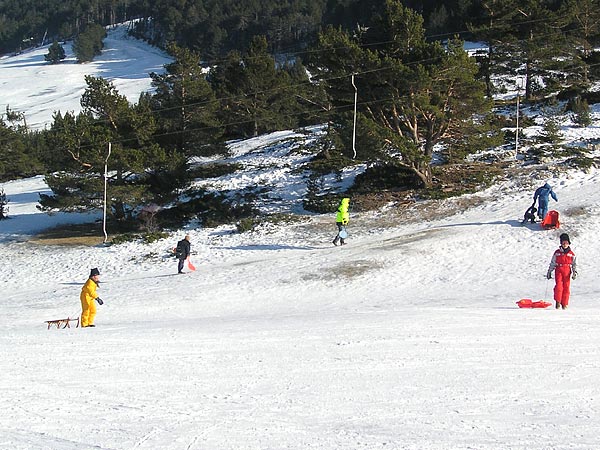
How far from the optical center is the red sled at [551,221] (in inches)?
896

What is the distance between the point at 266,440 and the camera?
571 cm

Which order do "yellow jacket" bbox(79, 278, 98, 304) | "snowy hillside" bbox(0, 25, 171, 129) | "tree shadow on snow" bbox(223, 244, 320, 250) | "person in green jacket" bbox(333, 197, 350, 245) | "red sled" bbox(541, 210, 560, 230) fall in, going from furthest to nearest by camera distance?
"snowy hillside" bbox(0, 25, 171, 129), "tree shadow on snow" bbox(223, 244, 320, 250), "person in green jacket" bbox(333, 197, 350, 245), "red sled" bbox(541, 210, 560, 230), "yellow jacket" bbox(79, 278, 98, 304)

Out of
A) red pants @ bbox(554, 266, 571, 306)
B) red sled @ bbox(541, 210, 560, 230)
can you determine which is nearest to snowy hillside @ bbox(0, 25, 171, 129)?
red sled @ bbox(541, 210, 560, 230)

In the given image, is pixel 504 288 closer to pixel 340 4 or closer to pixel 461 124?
Answer: pixel 461 124

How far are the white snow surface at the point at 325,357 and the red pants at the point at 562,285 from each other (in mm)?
336

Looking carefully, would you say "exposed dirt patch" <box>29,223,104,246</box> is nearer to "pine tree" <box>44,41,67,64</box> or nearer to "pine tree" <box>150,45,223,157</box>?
"pine tree" <box>150,45,223,157</box>

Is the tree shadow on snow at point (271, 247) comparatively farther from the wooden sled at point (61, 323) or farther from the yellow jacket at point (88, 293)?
the yellow jacket at point (88, 293)

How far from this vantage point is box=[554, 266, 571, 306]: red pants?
13492 mm

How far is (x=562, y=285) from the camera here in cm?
1352

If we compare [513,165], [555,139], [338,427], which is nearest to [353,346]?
[338,427]

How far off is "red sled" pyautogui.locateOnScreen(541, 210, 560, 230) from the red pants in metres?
9.84

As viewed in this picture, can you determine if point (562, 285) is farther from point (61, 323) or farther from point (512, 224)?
point (61, 323)

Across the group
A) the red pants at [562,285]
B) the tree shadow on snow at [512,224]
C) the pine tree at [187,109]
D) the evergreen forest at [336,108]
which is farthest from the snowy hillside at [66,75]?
the red pants at [562,285]

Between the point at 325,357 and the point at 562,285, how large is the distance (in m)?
7.31
